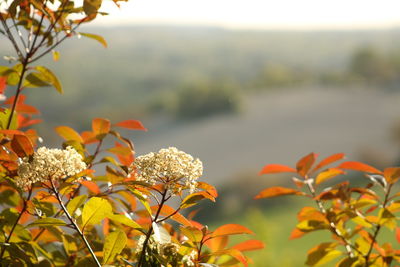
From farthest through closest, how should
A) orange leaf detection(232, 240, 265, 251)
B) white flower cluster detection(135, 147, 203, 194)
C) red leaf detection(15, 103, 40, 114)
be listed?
red leaf detection(15, 103, 40, 114)
orange leaf detection(232, 240, 265, 251)
white flower cluster detection(135, 147, 203, 194)

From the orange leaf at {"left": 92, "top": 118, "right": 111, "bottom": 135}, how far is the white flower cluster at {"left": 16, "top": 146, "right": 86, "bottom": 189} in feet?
0.66

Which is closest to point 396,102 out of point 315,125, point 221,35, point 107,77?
point 315,125

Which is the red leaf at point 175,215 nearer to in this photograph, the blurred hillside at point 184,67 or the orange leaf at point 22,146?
the orange leaf at point 22,146

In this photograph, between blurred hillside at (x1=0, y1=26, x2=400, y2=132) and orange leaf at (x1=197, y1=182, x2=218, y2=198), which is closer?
orange leaf at (x1=197, y1=182, x2=218, y2=198)

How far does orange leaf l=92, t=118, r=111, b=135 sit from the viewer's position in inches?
25.9

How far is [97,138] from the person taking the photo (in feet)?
2.15

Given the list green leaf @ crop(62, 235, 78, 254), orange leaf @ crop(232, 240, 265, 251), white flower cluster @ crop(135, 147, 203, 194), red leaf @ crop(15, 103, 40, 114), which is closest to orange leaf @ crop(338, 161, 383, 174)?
orange leaf @ crop(232, 240, 265, 251)

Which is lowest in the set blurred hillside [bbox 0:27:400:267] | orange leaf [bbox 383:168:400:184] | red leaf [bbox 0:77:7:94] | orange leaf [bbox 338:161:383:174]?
blurred hillside [bbox 0:27:400:267]

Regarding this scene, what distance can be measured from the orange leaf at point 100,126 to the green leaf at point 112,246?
195mm

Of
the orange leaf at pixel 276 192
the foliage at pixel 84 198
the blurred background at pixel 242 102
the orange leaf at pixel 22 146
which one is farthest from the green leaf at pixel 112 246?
the blurred background at pixel 242 102

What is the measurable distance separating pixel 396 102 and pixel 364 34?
28.4ft

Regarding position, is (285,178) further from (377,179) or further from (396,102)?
(377,179)

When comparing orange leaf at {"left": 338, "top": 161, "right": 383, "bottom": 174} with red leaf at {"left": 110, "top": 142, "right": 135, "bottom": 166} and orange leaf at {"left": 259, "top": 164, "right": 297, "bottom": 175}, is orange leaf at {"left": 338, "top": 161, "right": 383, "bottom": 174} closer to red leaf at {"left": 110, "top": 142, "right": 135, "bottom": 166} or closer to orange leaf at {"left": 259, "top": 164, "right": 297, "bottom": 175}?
orange leaf at {"left": 259, "top": 164, "right": 297, "bottom": 175}

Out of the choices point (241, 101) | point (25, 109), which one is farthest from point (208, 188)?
point (241, 101)
